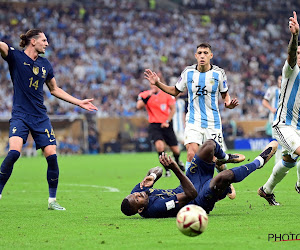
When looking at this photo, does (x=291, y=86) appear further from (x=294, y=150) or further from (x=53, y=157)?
(x=53, y=157)

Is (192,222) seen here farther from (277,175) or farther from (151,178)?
(277,175)

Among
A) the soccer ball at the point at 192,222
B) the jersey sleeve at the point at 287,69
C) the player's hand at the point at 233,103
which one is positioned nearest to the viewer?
the soccer ball at the point at 192,222

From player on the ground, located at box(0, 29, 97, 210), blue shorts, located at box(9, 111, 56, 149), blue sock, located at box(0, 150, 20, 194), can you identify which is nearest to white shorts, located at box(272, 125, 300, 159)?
player on the ground, located at box(0, 29, 97, 210)

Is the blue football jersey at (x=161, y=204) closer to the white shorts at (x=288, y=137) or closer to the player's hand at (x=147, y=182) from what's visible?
the player's hand at (x=147, y=182)

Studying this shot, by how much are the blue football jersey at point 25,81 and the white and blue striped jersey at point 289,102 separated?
3.53m

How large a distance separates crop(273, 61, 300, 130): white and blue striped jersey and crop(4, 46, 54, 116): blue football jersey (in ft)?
11.6

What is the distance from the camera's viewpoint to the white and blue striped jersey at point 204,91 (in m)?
9.97

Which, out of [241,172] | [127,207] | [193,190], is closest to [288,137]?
[241,172]

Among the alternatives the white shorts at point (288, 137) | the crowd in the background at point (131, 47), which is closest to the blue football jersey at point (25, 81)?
the white shorts at point (288, 137)

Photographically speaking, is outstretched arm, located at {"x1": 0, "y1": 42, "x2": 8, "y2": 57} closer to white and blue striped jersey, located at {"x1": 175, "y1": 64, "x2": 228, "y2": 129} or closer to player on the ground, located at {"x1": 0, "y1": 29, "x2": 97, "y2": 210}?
player on the ground, located at {"x1": 0, "y1": 29, "x2": 97, "y2": 210}

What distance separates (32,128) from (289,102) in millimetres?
3724

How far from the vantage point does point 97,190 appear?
1257 cm

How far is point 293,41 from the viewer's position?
24.6 ft

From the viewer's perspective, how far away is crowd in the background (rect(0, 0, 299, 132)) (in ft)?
113
